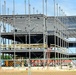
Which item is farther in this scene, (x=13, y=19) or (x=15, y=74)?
(x=13, y=19)

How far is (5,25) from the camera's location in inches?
2287

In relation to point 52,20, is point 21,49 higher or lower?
lower

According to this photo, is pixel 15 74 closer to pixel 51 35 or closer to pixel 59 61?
pixel 59 61

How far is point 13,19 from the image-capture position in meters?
54.1

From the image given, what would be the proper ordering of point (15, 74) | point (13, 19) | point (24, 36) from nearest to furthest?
point (15, 74), point (13, 19), point (24, 36)

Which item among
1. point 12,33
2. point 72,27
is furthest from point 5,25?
point 72,27

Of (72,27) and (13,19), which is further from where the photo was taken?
(72,27)

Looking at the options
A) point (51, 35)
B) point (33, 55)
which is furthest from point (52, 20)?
point (33, 55)

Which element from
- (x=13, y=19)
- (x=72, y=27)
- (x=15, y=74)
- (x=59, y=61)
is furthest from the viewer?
(x=72, y=27)

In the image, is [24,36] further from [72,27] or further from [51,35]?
[72,27]

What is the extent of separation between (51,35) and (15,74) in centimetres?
2363

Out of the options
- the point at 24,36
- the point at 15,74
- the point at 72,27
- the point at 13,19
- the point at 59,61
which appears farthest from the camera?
the point at 72,27

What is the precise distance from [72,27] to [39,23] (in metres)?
16.3

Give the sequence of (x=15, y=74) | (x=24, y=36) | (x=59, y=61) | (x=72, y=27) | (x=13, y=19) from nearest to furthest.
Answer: (x=15, y=74), (x=59, y=61), (x=13, y=19), (x=24, y=36), (x=72, y=27)
